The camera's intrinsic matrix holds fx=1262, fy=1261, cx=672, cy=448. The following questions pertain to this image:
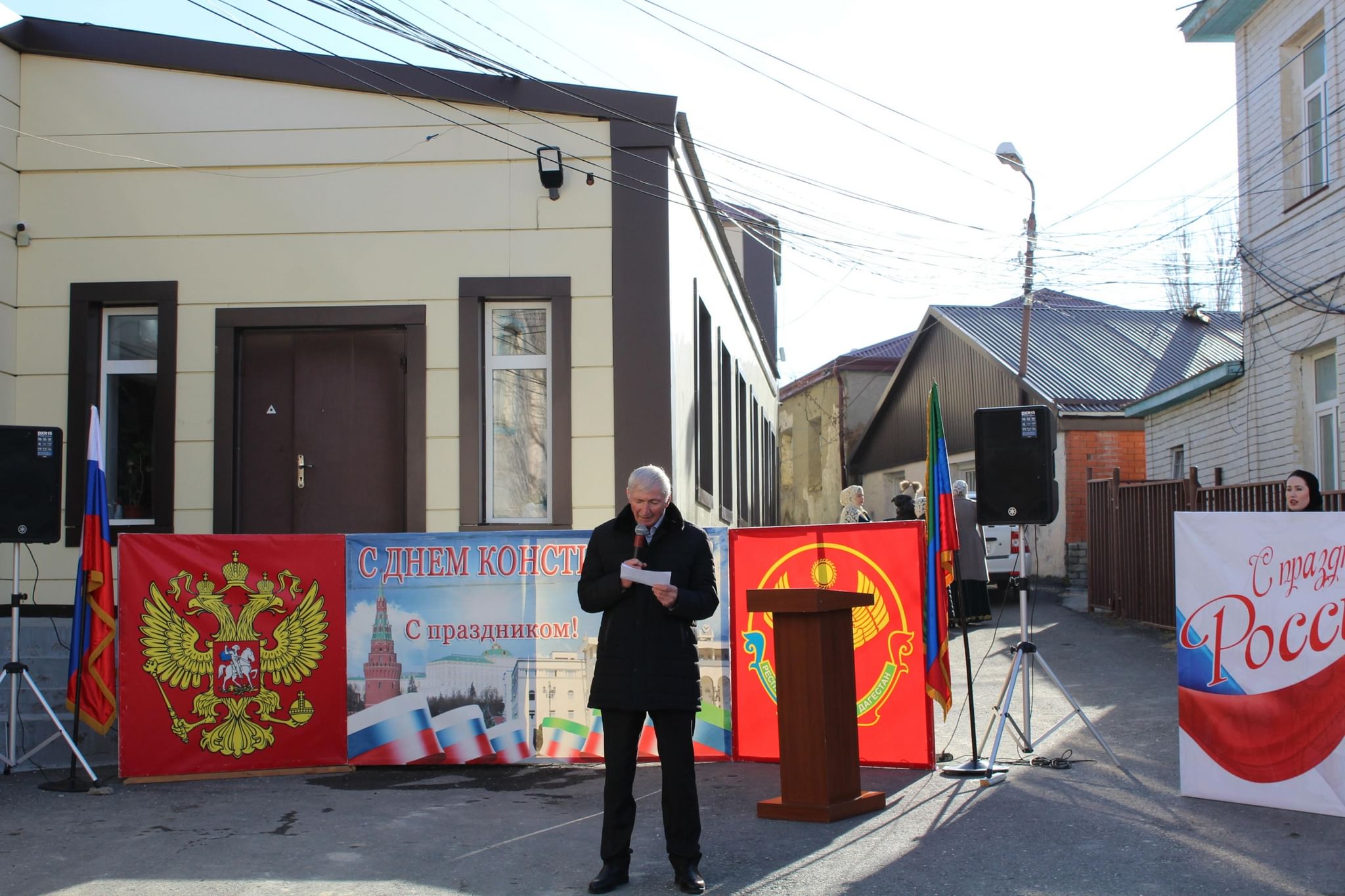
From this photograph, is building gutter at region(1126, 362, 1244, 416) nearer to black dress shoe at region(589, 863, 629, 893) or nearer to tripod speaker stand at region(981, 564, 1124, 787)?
tripod speaker stand at region(981, 564, 1124, 787)

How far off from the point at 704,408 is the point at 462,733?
587cm

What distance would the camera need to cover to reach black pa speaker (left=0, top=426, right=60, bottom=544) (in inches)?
317

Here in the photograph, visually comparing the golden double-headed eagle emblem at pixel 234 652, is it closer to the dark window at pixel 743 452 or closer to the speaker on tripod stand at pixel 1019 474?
the speaker on tripod stand at pixel 1019 474

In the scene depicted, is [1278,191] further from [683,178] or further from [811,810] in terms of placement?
[811,810]

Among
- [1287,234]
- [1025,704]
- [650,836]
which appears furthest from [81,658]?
[1287,234]

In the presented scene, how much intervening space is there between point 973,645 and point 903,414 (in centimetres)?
2099

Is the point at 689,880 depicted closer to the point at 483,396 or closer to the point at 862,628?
the point at 862,628

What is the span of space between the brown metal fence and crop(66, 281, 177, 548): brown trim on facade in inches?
402

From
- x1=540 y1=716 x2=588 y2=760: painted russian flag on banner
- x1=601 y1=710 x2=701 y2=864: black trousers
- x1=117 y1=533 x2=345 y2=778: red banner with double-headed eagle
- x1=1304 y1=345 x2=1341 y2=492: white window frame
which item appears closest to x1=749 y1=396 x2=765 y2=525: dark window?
x1=1304 y1=345 x2=1341 y2=492: white window frame

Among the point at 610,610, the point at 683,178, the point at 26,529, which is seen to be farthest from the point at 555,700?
the point at 683,178

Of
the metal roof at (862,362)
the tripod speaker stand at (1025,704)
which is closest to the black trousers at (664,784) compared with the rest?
the tripod speaker stand at (1025,704)

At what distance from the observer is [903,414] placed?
34.8m

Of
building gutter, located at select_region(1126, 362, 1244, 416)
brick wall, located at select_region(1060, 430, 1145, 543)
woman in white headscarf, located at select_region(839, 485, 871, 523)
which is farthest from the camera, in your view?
brick wall, located at select_region(1060, 430, 1145, 543)

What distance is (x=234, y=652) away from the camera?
8086 millimetres
